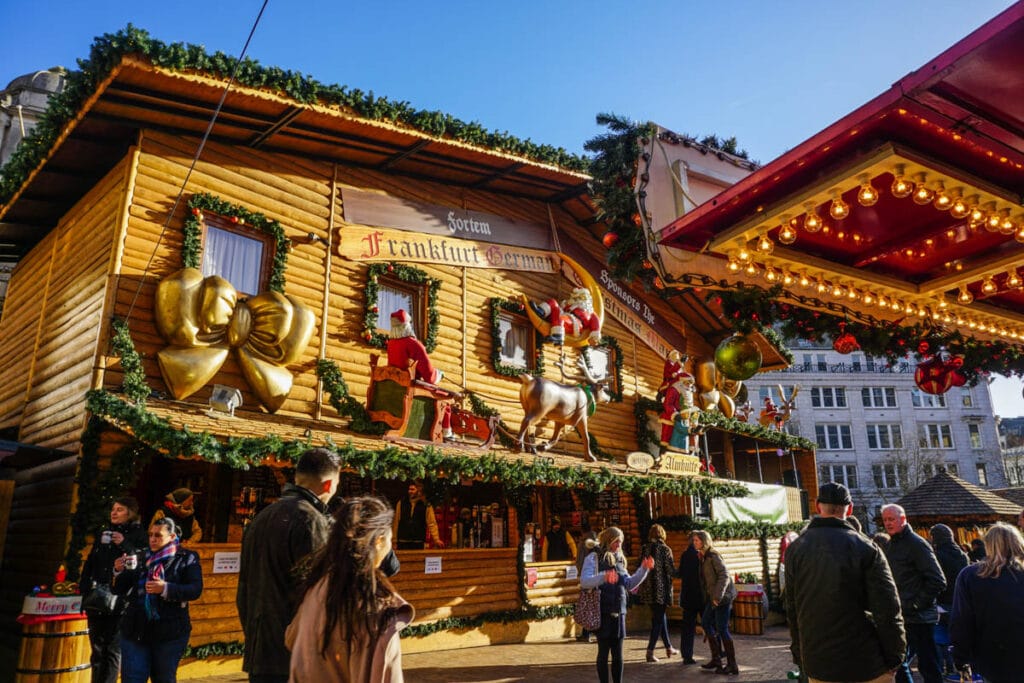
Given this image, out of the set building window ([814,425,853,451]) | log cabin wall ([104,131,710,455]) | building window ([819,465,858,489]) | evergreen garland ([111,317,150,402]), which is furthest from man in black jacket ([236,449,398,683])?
building window ([814,425,853,451])

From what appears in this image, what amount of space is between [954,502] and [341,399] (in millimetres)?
17791

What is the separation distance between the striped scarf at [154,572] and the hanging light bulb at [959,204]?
6.04 meters

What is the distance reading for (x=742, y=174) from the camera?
7.41m

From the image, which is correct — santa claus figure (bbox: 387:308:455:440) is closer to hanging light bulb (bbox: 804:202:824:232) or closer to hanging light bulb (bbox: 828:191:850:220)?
hanging light bulb (bbox: 804:202:824:232)

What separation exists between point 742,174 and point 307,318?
6.49m

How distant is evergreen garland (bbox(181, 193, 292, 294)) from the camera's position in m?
9.87

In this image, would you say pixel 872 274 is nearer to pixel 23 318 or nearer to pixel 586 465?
pixel 586 465

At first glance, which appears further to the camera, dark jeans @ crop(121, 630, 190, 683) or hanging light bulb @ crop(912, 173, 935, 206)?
dark jeans @ crop(121, 630, 190, 683)

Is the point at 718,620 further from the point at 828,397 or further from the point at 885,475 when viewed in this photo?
the point at 828,397

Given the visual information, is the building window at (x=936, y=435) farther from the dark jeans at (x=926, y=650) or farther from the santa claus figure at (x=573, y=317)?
the dark jeans at (x=926, y=650)

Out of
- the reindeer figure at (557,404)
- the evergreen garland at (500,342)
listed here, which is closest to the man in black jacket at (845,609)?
the reindeer figure at (557,404)

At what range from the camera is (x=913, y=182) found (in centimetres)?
446

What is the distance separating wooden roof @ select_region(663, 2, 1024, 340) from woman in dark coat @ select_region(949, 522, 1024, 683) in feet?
7.32

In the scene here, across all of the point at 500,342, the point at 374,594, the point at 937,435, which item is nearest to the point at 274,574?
the point at 374,594
